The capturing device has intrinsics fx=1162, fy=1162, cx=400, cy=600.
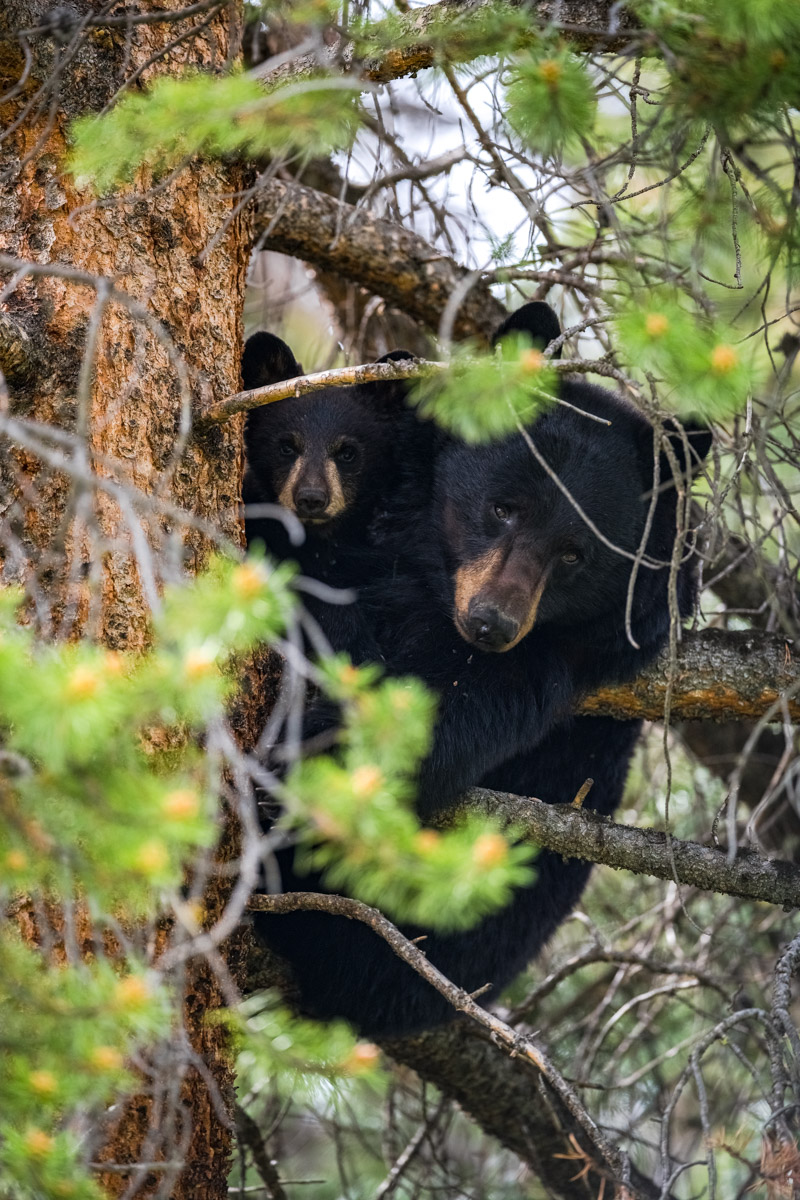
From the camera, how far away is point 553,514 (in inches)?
124

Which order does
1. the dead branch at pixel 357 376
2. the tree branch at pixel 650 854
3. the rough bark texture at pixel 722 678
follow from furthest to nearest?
the rough bark texture at pixel 722 678
the tree branch at pixel 650 854
the dead branch at pixel 357 376

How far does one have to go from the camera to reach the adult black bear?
309cm

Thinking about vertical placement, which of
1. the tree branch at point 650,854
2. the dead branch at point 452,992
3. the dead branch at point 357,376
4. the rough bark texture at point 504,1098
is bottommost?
the rough bark texture at point 504,1098

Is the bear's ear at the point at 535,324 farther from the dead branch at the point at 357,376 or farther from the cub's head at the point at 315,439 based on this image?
the dead branch at the point at 357,376

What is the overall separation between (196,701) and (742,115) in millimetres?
1351

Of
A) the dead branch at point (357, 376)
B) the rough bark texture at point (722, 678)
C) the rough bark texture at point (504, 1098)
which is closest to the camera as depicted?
the dead branch at point (357, 376)

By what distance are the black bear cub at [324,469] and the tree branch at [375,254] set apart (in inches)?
19.4

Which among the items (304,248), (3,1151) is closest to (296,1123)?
(304,248)

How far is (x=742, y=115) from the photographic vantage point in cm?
192

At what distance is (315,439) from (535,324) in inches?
29.8

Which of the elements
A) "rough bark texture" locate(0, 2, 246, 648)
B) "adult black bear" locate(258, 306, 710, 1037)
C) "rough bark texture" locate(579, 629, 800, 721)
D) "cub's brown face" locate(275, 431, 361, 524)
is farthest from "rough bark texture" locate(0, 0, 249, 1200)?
"rough bark texture" locate(579, 629, 800, 721)

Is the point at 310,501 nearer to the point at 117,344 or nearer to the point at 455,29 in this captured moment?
the point at 117,344

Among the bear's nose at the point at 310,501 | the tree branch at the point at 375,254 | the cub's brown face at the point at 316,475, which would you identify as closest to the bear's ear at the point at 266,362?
the cub's brown face at the point at 316,475

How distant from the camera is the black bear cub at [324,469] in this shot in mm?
3303
